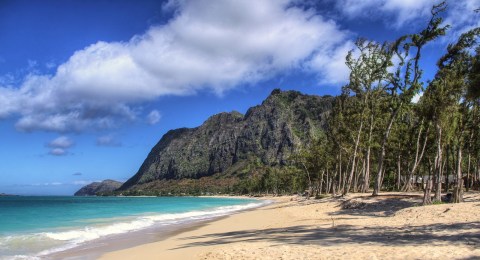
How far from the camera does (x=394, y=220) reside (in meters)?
18.1

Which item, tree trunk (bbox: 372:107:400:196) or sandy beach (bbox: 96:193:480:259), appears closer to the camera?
sandy beach (bbox: 96:193:480:259)

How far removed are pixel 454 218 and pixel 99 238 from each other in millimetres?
18380

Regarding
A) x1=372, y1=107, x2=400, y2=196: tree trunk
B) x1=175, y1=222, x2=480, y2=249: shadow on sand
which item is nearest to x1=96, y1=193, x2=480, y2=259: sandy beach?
x1=175, y1=222, x2=480, y2=249: shadow on sand

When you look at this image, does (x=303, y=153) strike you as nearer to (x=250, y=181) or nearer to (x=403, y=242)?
(x=403, y=242)

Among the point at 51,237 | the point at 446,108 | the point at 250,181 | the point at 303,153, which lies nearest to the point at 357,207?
the point at 446,108

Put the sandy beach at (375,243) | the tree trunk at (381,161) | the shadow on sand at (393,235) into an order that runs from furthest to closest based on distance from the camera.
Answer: the tree trunk at (381,161) → the shadow on sand at (393,235) → the sandy beach at (375,243)

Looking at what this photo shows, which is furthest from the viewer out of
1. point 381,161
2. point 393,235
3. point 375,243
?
point 381,161

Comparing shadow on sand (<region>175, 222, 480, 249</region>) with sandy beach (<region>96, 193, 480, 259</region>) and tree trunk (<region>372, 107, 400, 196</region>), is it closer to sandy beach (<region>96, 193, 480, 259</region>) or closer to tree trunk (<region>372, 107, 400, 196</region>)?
sandy beach (<region>96, 193, 480, 259</region>)

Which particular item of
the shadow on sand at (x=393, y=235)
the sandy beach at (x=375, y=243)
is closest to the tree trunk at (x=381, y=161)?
the sandy beach at (x=375, y=243)

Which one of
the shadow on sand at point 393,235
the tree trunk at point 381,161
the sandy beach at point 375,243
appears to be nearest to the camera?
the sandy beach at point 375,243

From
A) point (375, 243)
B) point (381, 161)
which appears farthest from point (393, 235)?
point (381, 161)

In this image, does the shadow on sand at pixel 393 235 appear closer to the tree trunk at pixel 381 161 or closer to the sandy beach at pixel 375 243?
the sandy beach at pixel 375 243

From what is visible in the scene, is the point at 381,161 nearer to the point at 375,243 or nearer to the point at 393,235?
the point at 393,235

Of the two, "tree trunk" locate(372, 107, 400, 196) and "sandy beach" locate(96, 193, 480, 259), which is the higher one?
"tree trunk" locate(372, 107, 400, 196)
